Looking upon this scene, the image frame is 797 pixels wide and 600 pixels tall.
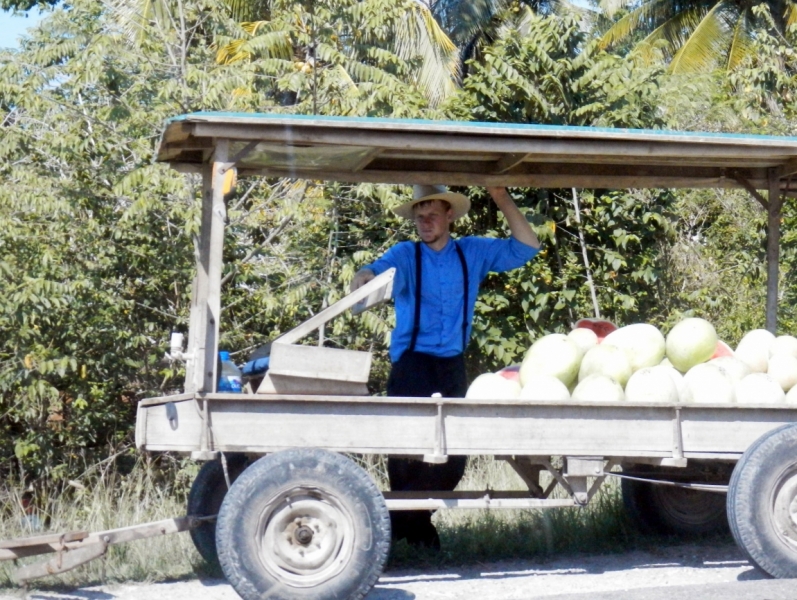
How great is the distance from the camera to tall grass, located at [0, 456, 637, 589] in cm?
586

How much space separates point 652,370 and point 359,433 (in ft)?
5.29

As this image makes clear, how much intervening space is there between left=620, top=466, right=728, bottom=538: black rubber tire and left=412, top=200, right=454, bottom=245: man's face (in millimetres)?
2009

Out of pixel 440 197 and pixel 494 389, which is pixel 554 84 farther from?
pixel 494 389

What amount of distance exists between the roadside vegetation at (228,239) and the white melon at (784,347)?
1588mm

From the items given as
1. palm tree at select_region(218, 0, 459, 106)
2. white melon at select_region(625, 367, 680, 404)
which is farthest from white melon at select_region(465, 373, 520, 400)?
palm tree at select_region(218, 0, 459, 106)

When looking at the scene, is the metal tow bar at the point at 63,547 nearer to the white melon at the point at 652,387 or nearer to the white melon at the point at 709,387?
the white melon at the point at 652,387

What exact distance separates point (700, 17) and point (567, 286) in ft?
58.3

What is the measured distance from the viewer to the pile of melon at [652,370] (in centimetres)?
533

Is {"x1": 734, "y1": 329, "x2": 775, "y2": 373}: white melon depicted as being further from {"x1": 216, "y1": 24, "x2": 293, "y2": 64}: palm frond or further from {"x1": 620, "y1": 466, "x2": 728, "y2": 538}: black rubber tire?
{"x1": 216, "y1": 24, "x2": 293, "y2": 64}: palm frond

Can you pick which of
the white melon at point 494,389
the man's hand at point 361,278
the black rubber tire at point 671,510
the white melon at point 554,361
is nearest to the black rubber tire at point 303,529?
the white melon at point 494,389

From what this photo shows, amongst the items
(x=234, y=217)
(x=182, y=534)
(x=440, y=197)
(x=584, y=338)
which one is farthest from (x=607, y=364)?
(x=234, y=217)

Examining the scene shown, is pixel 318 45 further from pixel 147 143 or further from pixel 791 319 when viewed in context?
pixel 791 319

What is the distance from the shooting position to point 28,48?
8641 millimetres

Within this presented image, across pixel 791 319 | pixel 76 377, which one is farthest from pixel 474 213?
pixel 76 377
